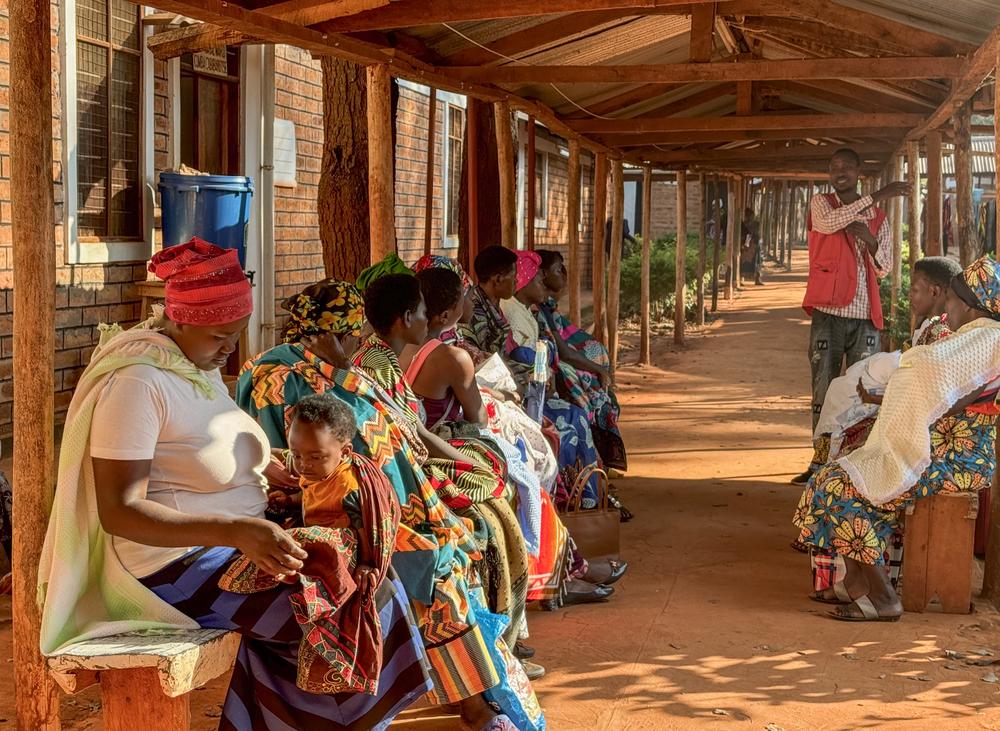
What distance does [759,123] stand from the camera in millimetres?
9109

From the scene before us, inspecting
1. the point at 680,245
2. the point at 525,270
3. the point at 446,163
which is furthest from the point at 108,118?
the point at 680,245

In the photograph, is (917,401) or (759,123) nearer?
(917,401)

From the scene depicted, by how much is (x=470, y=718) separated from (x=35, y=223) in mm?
1962

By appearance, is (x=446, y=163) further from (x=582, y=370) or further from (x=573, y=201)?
(x=582, y=370)

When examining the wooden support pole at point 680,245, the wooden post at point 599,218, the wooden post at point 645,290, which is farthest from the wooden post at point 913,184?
the wooden support pole at point 680,245

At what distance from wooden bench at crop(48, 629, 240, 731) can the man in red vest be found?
5596 mm

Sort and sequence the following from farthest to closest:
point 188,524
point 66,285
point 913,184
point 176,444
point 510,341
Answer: point 913,184 < point 66,285 < point 510,341 < point 176,444 < point 188,524

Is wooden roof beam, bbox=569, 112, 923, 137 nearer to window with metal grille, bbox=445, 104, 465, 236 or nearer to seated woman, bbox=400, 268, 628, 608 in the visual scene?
seated woman, bbox=400, 268, 628, 608

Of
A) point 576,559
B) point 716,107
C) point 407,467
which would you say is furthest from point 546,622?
point 716,107

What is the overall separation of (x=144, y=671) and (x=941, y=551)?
3562 millimetres

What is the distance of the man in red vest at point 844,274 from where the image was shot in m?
7.72

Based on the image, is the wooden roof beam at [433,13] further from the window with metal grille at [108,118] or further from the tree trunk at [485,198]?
the tree trunk at [485,198]

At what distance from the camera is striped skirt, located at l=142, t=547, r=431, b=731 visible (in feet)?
9.84

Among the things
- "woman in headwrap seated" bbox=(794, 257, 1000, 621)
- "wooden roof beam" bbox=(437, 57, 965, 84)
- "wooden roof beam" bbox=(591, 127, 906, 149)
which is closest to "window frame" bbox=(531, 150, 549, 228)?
"wooden roof beam" bbox=(591, 127, 906, 149)
